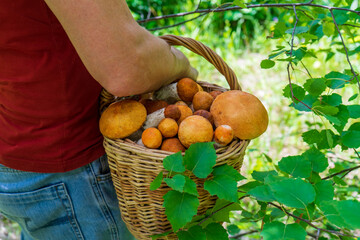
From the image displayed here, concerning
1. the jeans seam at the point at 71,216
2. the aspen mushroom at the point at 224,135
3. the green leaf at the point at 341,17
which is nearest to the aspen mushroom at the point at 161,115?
the aspen mushroom at the point at 224,135

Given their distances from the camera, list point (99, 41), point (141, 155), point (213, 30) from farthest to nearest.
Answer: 1. point (213, 30)
2. point (141, 155)
3. point (99, 41)

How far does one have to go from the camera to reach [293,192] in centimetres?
59

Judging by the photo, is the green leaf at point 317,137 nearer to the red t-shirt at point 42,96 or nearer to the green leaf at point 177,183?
the green leaf at point 177,183

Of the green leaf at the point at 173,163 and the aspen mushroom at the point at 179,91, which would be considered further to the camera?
the aspen mushroom at the point at 179,91

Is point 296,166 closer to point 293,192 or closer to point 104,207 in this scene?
point 293,192

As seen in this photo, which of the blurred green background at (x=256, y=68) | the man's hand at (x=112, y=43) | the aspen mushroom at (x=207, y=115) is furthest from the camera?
the blurred green background at (x=256, y=68)

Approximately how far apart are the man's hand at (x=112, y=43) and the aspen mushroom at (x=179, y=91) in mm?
152

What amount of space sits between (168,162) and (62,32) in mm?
431

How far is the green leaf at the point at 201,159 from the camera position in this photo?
26.9 inches

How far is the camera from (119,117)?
81 cm

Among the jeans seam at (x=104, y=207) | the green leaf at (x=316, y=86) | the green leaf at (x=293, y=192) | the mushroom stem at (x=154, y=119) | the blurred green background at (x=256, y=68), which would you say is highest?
the green leaf at (x=316, y=86)

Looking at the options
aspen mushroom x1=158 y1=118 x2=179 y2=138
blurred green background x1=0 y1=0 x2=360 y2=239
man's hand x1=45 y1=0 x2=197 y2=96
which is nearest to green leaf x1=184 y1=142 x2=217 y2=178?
aspen mushroom x1=158 y1=118 x2=179 y2=138

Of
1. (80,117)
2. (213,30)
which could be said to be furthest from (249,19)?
(80,117)

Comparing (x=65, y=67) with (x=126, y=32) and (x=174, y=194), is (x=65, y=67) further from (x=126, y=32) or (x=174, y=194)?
(x=174, y=194)
